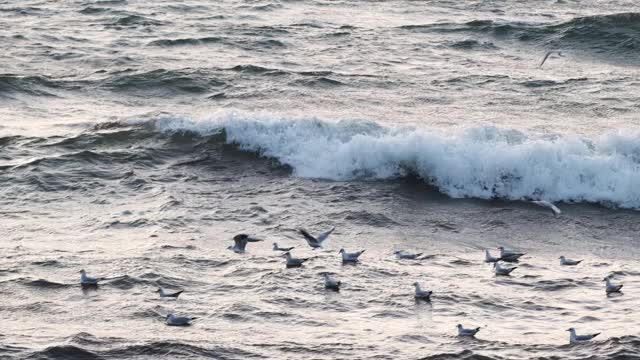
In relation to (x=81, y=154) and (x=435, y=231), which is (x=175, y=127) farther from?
(x=435, y=231)

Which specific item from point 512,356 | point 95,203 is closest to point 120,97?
point 95,203

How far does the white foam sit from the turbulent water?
0.13 feet

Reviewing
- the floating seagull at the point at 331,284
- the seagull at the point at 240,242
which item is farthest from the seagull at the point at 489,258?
the seagull at the point at 240,242

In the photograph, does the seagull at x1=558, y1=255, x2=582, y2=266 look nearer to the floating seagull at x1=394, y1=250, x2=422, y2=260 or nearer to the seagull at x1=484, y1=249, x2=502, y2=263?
the seagull at x1=484, y1=249, x2=502, y2=263

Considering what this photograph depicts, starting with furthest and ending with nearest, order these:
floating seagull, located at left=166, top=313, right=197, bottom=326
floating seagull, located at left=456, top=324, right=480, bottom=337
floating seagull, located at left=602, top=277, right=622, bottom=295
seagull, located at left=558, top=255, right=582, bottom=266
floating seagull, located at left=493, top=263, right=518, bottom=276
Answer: seagull, located at left=558, top=255, right=582, bottom=266 → floating seagull, located at left=493, top=263, right=518, bottom=276 → floating seagull, located at left=602, top=277, right=622, bottom=295 → floating seagull, located at left=166, top=313, right=197, bottom=326 → floating seagull, located at left=456, top=324, right=480, bottom=337

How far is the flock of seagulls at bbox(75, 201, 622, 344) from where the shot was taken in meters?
13.0

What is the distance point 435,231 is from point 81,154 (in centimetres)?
653

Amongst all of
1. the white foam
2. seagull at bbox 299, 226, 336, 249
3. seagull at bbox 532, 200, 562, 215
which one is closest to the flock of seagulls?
seagull at bbox 299, 226, 336, 249

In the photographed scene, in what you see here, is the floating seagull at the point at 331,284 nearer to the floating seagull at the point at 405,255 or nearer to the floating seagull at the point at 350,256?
the floating seagull at the point at 350,256

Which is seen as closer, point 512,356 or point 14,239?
point 512,356

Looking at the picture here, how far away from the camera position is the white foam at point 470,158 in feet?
66.3

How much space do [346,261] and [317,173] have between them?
5.26 m

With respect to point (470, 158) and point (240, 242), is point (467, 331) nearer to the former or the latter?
point (240, 242)

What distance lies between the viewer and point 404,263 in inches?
623
